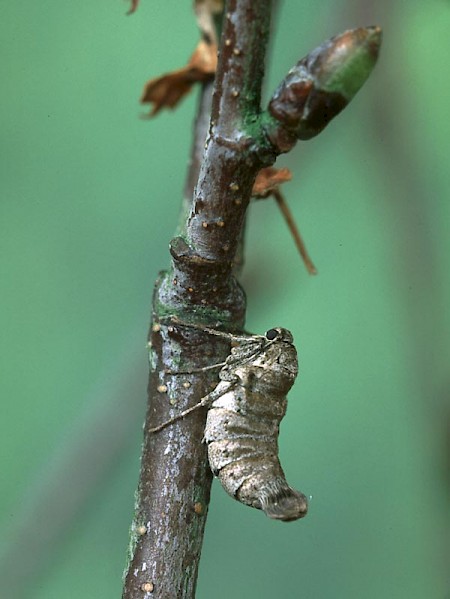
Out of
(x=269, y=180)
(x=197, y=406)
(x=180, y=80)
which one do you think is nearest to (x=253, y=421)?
(x=197, y=406)

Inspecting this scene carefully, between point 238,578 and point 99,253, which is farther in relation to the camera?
point 99,253

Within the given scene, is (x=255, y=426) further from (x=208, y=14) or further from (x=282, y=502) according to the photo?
(x=208, y=14)

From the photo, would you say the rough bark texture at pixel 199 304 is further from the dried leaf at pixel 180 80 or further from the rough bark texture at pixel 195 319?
the dried leaf at pixel 180 80

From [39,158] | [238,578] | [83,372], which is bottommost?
[238,578]

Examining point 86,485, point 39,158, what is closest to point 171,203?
point 39,158

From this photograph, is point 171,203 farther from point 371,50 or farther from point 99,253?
point 371,50

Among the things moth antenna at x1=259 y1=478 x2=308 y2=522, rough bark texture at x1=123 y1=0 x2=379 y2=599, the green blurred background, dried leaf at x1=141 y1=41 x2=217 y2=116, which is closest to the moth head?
rough bark texture at x1=123 y1=0 x2=379 y2=599
